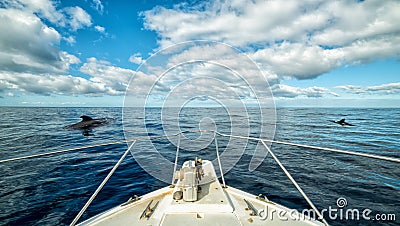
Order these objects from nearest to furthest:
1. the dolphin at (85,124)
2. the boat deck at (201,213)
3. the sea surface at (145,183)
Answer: the boat deck at (201,213) → the sea surface at (145,183) → the dolphin at (85,124)

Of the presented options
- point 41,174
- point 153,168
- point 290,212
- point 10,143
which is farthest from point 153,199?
point 10,143

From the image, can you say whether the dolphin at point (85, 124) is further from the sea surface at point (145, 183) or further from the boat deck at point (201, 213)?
the boat deck at point (201, 213)

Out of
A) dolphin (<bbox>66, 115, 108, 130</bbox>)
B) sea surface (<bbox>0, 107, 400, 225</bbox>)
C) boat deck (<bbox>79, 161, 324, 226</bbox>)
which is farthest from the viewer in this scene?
dolphin (<bbox>66, 115, 108, 130</bbox>)

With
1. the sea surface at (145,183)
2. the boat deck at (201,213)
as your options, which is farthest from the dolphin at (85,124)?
the boat deck at (201,213)

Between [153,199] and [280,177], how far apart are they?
618 centimetres

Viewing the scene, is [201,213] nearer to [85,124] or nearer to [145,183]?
[145,183]

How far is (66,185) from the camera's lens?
6816 millimetres

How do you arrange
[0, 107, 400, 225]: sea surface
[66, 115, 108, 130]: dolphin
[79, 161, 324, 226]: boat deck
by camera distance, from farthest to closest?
1. [66, 115, 108, 130]: dolphin
2. [0, 107, 400, 225]: sea surface
3. [79, 161, 324, 226]: boat deck

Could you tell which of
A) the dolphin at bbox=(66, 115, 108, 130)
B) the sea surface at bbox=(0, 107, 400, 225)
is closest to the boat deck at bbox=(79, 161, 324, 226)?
the sea surface at bbox=(0, 107, 400, 225)

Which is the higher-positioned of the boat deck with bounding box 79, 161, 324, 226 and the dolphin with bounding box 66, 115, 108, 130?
the boat deck with bounding box 79, 161, 324, 226

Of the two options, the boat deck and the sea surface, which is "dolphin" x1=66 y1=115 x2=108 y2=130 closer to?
the sea surface

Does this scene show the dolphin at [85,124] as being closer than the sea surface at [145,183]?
No

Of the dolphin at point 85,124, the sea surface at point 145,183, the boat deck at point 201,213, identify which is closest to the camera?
the boat deck at point 201,213

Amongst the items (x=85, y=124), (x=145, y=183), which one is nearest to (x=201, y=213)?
(x=145, y=183)
